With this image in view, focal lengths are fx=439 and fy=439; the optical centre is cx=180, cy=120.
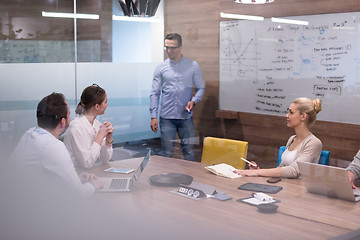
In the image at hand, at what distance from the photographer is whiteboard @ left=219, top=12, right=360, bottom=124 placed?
3.54m

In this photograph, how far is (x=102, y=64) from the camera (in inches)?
69.9

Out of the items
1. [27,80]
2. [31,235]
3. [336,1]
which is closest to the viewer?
[31,235]

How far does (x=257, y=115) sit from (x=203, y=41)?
850 millimetres

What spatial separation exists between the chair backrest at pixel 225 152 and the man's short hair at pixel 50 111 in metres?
1.91

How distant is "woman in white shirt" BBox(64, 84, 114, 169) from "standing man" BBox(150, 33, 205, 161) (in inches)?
20.3

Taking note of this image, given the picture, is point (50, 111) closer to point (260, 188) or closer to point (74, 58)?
point (74, 58)

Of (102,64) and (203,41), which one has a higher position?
(203,41)

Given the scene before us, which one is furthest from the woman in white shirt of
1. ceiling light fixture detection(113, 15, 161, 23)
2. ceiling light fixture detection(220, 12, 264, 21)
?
ceiling light fixture detection(220, 12, 264, 21)

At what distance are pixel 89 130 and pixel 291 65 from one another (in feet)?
9.49

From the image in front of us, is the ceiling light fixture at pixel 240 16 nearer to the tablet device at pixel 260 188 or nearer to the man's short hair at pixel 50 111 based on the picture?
the tablet device at pixel 260 188

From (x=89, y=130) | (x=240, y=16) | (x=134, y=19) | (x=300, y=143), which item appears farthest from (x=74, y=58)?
(x=240, y=16)

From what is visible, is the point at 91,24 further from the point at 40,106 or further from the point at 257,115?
the point at 257,115

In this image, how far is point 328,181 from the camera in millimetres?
1852

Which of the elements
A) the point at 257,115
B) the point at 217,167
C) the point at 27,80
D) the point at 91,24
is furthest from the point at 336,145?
the point at 27,80
